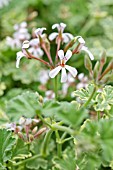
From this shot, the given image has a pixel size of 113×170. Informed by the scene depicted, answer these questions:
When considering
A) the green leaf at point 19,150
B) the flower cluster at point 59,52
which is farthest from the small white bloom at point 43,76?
the green leaf at point 19,150

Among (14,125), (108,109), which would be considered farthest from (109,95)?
(14,125)

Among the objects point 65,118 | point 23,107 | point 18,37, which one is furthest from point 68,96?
point 65,118

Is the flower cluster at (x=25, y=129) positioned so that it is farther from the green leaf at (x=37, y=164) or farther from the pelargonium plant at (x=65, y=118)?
the green leaf at (x=37, y=164)

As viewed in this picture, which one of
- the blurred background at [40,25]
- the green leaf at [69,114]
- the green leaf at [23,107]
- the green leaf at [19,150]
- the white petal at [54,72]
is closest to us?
the green leaf at [69,114]

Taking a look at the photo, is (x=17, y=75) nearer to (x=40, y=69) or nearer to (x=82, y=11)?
(x=40, y=69)

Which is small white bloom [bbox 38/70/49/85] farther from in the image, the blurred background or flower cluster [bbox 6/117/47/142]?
flower cluster [bbox 6/117/47/142]
